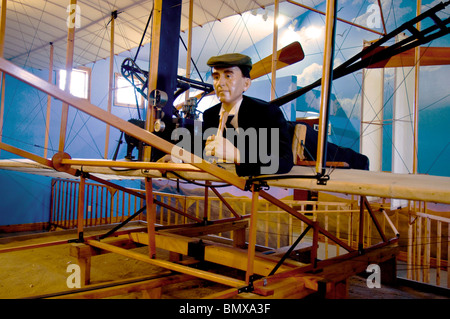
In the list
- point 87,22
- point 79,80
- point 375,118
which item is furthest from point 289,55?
point 79,80

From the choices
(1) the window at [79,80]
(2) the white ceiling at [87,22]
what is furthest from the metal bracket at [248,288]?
(1) the window at [79,80]

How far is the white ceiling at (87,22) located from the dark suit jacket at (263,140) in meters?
2.72

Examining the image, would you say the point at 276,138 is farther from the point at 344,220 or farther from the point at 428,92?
the point at 344,220

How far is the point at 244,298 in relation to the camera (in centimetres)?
150

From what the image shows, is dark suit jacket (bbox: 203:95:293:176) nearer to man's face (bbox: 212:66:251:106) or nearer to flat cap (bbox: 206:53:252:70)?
man's face (bbox: 212:66:251:106)

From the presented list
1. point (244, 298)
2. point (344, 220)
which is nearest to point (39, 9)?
point (244, 298)

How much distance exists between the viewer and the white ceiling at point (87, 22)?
15.3 feet

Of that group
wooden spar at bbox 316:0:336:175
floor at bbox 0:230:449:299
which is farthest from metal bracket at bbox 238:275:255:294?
floor at bbox 0:230:449:299

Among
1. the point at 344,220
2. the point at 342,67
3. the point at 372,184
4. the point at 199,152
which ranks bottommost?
the point at 344,220

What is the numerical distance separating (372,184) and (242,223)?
2.85 metres

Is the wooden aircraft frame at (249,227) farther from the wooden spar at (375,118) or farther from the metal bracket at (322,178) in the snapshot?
the wooden spar at (375,118)

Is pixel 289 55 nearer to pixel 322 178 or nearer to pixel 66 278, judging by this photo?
pixel 322 178

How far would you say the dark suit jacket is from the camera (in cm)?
146

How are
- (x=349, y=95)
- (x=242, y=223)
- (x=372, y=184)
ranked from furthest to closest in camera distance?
1. (x=349, y=95)
2. (x=242, y=223)
3. (x=372, y=184)
